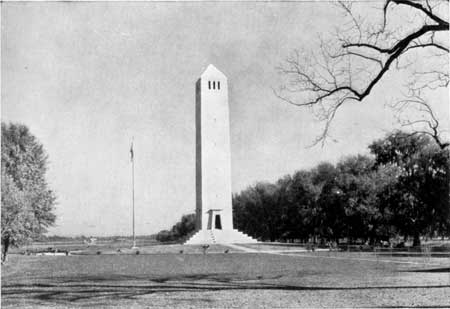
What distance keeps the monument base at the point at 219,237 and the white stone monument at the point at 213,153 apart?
3.84 ft

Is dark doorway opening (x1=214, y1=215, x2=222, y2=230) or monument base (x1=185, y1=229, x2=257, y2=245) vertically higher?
dark doorway opening (x1=214, y1=215, x2=222, y2=230)

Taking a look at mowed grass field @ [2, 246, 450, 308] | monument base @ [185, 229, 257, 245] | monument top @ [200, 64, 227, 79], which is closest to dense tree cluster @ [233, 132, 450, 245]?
monument base @ [185, 229, 257, 245]

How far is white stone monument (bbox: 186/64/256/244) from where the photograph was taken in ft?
221

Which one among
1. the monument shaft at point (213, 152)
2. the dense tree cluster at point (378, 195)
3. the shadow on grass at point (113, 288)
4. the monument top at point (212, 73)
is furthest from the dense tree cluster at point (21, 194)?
the monument top at point (212, 73)

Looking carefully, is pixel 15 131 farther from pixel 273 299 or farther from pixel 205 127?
pixel 273 299

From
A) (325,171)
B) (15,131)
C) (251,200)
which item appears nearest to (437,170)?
(325,171)

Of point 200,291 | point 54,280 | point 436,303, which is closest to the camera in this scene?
point 436,303

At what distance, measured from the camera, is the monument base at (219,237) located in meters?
63.6

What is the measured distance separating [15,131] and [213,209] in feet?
94.4

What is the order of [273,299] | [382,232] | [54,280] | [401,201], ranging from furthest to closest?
[382,232] → [401,201] → [54,280] → [273,299]

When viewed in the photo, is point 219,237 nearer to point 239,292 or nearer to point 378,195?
point 378,195

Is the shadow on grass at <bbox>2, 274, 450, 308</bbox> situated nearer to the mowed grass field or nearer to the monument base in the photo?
the mowed grass field

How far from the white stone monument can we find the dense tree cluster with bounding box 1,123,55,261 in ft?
75.3

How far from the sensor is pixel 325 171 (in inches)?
2945
